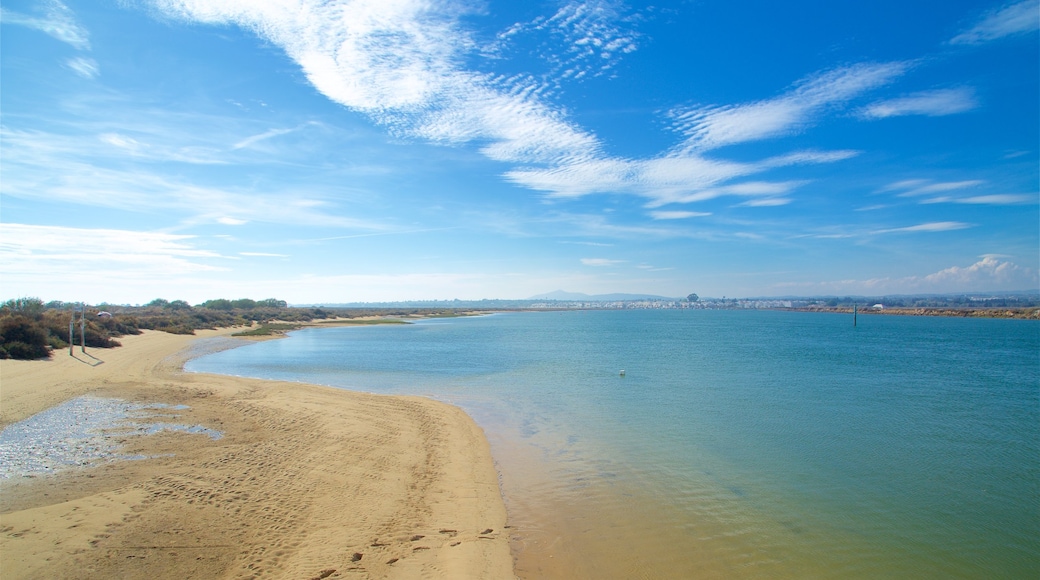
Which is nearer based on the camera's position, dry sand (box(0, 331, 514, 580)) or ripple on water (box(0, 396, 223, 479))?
dry sand (box(0, 331, 514, 580))

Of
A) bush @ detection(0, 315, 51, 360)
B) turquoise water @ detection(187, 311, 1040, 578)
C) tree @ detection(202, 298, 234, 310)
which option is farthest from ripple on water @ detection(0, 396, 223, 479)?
tree @ detection(202, 298, 234, 310)

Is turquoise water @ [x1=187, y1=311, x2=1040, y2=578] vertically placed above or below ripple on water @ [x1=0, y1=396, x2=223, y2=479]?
below

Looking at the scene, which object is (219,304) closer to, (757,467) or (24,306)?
(24,306)

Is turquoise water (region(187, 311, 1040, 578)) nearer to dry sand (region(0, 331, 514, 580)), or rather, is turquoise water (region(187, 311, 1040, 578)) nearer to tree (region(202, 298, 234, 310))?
dry sand (region(0, 331, 514, 580))

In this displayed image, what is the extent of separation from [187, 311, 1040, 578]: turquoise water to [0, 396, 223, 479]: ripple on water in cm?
741

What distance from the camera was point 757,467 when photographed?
10.7m

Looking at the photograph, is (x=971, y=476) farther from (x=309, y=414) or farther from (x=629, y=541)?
(x=309, y=414)

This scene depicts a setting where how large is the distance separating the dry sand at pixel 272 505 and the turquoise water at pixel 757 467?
103 centimetres

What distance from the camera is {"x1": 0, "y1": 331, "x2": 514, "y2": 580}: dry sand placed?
5.74 m

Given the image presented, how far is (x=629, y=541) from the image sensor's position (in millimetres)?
7305

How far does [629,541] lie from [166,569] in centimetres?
593

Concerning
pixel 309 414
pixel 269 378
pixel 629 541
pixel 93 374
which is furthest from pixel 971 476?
pixel 93 374

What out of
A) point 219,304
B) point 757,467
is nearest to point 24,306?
point 757,467

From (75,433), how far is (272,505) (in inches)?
274
